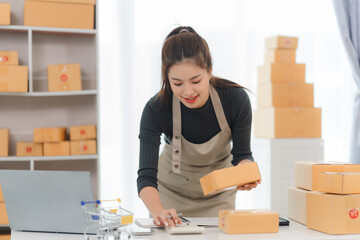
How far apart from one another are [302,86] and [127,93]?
4.50ft

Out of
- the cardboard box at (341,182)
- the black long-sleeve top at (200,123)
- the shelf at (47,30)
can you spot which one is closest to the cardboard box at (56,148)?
the shelf at (47,30)

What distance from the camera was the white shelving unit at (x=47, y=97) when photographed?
10.8ft

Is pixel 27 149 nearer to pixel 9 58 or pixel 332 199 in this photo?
pixel 9 58

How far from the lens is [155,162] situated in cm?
190

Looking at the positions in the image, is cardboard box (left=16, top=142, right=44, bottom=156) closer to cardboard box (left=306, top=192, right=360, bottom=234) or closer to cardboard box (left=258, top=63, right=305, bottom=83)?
cardboard box (left=258, top=63, right=305, bottom=83)

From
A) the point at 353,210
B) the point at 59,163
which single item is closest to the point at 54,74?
the point at 59,163

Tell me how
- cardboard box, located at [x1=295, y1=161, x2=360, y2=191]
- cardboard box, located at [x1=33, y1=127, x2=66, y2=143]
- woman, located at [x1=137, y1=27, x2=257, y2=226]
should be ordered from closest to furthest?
cardboard box, located at [x1=295, y1=161, x2=360, y2=191] → woman, located at [x1=137, y1=27, x2=257, y2=226] → cardboard box, located at [x1=33, y1=127, x2=66, y2=143]

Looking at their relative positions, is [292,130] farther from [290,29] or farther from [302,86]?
[290,29]

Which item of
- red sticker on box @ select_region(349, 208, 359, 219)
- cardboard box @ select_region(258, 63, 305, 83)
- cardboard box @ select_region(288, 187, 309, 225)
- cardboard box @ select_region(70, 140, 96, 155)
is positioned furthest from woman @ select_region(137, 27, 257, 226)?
cardboard box @ select_region(258, 63, 305, 83)

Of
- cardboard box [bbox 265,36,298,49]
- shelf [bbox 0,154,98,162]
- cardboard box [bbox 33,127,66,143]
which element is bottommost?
shelf [bbox 0,154,98,162]

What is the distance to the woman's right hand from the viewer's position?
1.62m

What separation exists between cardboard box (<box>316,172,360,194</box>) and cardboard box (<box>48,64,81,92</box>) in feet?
6.68

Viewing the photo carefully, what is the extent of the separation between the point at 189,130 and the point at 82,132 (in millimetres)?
1340

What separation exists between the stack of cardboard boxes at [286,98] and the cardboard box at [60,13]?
1.40 meters
